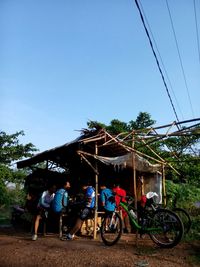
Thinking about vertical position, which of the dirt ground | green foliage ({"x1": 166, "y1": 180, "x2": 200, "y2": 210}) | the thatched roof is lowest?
the dirt ground

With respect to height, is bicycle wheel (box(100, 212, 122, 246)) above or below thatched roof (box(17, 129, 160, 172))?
below

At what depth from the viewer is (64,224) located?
32.4 feet

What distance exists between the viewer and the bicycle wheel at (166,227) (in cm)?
627

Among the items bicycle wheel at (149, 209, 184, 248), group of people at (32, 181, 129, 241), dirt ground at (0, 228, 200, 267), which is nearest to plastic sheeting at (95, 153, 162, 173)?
group of people at (32, 181, 129, 241)

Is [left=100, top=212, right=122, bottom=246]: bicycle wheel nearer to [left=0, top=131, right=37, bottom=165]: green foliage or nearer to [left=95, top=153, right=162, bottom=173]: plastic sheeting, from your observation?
[left=95, top=153, right=162, bottom=173]: plastic sheeting

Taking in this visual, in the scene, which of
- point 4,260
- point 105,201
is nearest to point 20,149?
point 105,201

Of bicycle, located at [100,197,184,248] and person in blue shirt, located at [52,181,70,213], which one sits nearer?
bicycle, located at [100,197,184,248]

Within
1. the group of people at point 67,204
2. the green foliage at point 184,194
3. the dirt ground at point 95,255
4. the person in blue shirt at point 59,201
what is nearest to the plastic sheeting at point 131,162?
the group of people at point 67,204

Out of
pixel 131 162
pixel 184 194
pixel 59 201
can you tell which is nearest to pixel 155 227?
pixel 59 201

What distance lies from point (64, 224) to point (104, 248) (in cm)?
348

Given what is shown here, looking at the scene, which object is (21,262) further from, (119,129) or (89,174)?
(119,129)

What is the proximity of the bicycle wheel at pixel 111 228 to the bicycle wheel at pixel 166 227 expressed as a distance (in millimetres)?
847

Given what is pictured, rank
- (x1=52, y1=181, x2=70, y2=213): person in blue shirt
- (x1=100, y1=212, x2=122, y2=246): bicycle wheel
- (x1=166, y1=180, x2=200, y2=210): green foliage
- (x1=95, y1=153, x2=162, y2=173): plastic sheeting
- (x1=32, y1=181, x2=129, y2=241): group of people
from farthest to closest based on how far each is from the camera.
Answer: (x1=166, y1=180, x2=200, y2=210): green foliage, (x1=95, y1=153, x2=162, y2=173): plastic sheeting, (x1=52, y1=181, x2=70, y2=213): person in blue shirt, (x1=32, y1=181, x2=129, y2=241): group of people, (x1=100, y1=212, x2=122, y2=246): bicycle wheel

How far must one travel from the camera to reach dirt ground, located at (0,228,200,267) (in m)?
5.39
